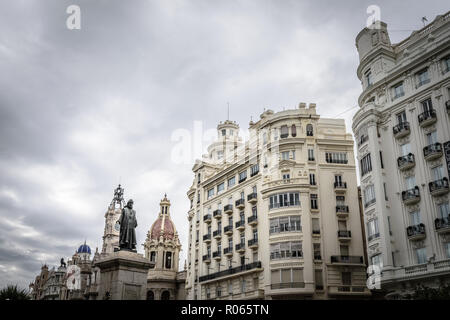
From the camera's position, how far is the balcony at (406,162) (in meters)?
29.2

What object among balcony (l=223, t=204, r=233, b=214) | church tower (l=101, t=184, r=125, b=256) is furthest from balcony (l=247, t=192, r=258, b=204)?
church tower (l=101, t=184, r=125, b=256)

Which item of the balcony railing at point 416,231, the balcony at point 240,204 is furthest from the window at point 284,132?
the balcony railing at point 416,231

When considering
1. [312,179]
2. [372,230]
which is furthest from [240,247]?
[372,230]

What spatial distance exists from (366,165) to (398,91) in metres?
6.07

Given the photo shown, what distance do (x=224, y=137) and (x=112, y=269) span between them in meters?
46.8

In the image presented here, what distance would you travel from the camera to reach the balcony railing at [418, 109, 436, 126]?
28516mm

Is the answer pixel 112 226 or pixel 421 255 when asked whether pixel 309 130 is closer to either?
pixel 421 255

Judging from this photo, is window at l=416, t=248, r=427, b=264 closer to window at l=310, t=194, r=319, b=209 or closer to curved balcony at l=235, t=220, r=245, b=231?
window at l=310, t=194, r=319, b=209

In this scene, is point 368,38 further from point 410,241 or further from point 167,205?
point 167,205

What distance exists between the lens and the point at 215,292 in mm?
48594

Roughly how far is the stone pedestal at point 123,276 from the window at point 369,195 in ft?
62.1

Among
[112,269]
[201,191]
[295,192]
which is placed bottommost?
[112,269]

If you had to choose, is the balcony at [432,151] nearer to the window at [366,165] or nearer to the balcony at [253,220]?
the window at [366,165]
